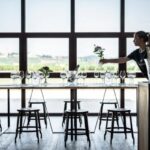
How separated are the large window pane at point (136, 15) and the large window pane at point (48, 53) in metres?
1.47

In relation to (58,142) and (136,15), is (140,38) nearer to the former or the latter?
(58,142)

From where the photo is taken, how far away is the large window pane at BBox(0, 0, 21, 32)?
8102 mm

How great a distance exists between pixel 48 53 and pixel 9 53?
0.89 metres

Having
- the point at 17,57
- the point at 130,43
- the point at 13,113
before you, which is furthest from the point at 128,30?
the point at 13,113

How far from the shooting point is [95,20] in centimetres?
817

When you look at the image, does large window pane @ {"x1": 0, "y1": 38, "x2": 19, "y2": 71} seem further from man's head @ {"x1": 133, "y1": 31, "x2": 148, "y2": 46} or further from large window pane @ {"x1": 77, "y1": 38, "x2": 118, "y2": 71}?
man's head @ {"x1": 133, "y1": 31, "x2": 148, "y2": 46}

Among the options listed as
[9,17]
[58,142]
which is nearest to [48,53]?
[9,17]

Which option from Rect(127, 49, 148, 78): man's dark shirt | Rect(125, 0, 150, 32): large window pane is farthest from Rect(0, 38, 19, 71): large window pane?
Rect(127, 49, 148, 78): man's dark shirt

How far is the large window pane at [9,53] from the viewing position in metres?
8.15

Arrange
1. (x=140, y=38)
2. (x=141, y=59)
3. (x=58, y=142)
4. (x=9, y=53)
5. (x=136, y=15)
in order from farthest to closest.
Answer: (x=9, y=53) < (x=136, y=15) < (x=58, y=142) < (x=141, y=59) < (x=140, y=38)

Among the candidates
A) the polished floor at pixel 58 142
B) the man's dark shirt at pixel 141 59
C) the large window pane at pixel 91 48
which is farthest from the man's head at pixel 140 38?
the large window pane at pixel 91 48

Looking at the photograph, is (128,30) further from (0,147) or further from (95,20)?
(0,147)

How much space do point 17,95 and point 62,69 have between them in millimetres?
1175

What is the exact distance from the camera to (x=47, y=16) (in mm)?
8172
